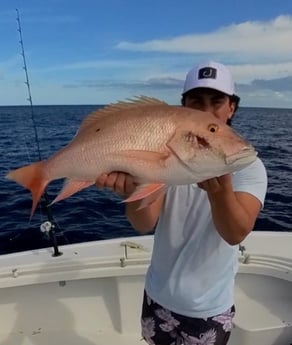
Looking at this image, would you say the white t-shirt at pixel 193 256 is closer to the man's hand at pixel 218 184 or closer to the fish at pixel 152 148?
the man's hand at pixel 218 184

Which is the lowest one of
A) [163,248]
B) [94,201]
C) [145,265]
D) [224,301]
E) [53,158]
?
[94,201]

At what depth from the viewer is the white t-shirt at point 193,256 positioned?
6.43 feet

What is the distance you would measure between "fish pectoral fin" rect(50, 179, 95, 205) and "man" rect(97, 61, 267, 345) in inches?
12.5

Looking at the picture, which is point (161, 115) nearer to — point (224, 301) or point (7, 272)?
point (224, 301)

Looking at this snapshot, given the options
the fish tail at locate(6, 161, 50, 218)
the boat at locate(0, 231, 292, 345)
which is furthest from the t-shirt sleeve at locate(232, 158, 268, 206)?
the boat at locate(0, 231, 292, 345)

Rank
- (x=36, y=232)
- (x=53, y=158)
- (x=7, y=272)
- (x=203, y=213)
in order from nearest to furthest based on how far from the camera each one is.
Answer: (x=53, y=158) < (x=203, y=213) < (x=7, y=272) < (x=36, y=232)

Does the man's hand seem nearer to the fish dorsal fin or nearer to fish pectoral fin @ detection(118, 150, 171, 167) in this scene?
fish pectoral fin @ detection(118, 150, 171, 167)

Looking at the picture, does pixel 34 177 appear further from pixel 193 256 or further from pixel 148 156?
pixel 193 256

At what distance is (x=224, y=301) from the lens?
205 centimetres

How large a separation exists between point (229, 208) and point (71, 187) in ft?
2.04

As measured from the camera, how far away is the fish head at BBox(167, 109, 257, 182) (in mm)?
1488

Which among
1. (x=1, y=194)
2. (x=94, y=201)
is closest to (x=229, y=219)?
(x=94, y=201)

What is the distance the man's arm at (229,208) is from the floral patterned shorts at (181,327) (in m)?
0.45

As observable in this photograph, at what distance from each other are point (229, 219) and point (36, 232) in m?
6.63
